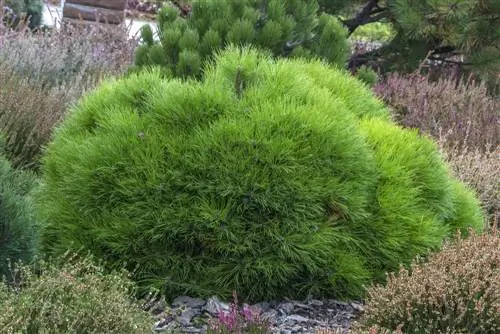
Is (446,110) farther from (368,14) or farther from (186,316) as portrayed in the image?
(186,316)

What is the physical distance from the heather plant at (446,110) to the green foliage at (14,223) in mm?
4178

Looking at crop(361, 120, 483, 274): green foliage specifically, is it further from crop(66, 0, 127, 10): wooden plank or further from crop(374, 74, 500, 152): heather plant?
crop(66, 0, 127, 10): wooden plank

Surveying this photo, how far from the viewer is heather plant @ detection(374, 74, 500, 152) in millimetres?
7348

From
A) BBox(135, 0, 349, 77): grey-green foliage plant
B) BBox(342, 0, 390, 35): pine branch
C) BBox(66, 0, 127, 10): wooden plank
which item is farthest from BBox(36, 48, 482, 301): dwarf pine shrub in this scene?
BBox(66, 0, 127, 10): wooden plank

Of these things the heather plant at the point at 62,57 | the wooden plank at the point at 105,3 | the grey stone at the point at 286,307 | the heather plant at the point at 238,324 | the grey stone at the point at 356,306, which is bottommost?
the wooden plank at the point at 105,3

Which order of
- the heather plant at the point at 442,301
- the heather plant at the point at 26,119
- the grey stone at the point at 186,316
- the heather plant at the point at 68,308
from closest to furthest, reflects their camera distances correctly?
the heather plant at the point at 68,308, the heather plant at the point at 442,301, the grey stone at the point at 186,316, the heather plant at the point at 26,119

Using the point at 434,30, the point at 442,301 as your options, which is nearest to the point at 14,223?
the point at 442,301

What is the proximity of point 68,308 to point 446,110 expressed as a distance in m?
5.34

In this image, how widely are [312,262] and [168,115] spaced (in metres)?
1.03

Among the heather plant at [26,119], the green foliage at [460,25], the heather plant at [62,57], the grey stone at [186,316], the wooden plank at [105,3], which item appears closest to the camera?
the grey stone at [186,316]

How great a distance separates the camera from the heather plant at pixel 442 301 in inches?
137

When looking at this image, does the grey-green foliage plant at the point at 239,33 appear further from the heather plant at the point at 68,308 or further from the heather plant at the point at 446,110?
the heather plant at the point at 68,308

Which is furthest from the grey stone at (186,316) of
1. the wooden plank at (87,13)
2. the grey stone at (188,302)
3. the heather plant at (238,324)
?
the wooden plank at (87,13)

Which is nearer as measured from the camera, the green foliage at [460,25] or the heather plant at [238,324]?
the heather plant at [238,324]
